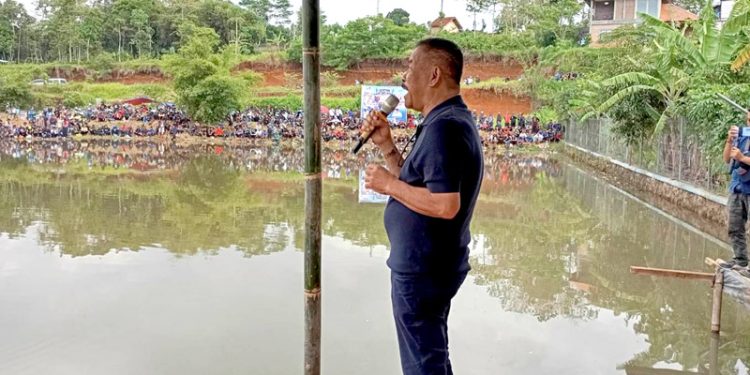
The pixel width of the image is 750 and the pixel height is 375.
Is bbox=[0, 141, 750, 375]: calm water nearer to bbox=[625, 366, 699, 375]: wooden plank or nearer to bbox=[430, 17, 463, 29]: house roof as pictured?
bbox=[625, 366, 699, 375]: wooden plank

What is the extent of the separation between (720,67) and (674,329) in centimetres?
786

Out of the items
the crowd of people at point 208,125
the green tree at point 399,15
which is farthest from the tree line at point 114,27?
the crowd of people at point 208,125

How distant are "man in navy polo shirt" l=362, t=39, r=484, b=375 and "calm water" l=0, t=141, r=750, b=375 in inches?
78.1

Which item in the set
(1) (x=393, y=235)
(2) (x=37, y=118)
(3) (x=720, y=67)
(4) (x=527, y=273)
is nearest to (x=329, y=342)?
(1) (x=393, y=235)

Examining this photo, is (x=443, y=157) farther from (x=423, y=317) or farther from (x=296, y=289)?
(x=296, y=289)

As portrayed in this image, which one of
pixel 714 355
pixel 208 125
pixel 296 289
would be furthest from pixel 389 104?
pixel 208 125

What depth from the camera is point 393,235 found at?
6.93 feet

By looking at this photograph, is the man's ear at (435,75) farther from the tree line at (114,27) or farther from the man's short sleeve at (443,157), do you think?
the tree line at (114,27)

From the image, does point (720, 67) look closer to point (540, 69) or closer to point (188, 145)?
point (188, 145)

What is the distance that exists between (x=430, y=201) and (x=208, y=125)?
27.7m

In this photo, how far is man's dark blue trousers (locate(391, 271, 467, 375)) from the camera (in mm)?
2061

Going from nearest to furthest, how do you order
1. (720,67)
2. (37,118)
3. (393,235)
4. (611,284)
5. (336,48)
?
(393,235) < (611,284) < (720,67) < (37,118) < (336,48)

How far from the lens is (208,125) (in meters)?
28.5

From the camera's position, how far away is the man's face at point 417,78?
83.7 inches
